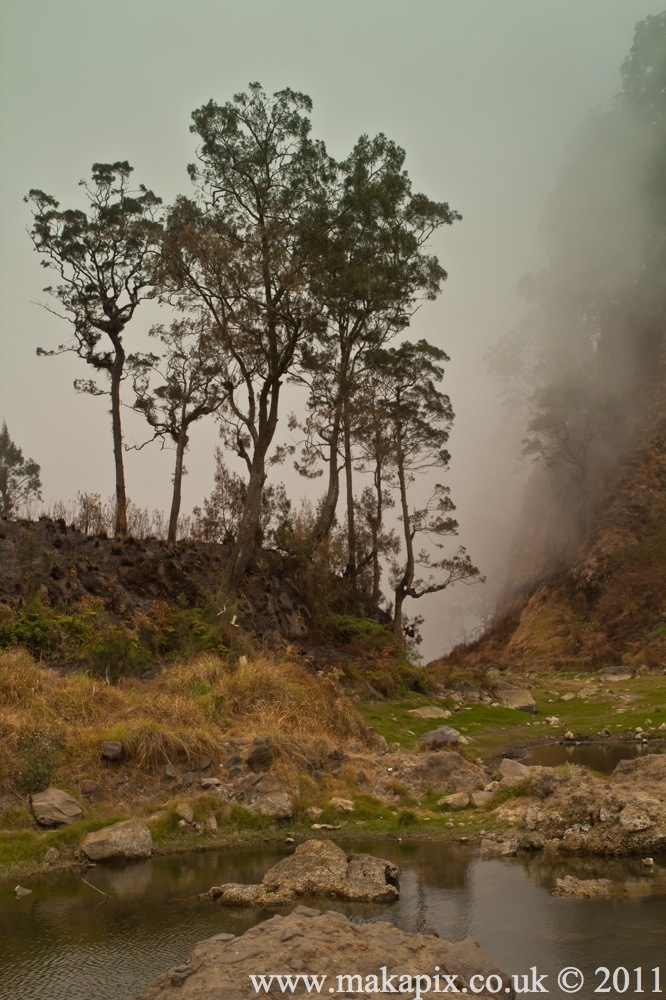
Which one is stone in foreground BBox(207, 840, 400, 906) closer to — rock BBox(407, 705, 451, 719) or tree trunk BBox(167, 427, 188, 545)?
rock BBox(407, 705, 451, 719)

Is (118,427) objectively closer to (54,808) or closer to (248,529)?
(248,529)

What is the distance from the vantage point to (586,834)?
33.1ft

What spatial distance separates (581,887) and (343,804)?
4.81m

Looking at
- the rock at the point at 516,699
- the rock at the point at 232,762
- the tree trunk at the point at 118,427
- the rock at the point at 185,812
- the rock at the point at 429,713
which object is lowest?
the rock at the point at 185,812

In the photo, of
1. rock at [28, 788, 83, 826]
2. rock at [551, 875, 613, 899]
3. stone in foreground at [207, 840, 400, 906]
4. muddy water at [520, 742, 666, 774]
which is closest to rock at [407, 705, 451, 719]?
muddy water at [520, 742, 666, 774]

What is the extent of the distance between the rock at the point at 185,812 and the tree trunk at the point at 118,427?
16.7 m

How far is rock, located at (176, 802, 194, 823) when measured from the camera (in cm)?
1171

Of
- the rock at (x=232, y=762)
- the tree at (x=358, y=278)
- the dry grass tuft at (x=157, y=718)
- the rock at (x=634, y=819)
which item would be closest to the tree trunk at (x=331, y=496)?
the tree at (x=358, y=278)

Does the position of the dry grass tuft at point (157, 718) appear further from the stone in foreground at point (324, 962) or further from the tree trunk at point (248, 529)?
the tree trunk at point (248, 529)

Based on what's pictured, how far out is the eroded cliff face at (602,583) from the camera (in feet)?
126

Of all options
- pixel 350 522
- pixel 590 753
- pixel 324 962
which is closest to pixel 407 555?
pixel 350 522

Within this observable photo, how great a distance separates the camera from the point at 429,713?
21703 mm

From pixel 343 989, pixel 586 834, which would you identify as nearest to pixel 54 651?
pixel 586 834

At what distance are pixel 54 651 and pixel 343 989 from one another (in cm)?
1308
